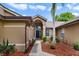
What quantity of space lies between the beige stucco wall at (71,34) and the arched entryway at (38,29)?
2.48ft

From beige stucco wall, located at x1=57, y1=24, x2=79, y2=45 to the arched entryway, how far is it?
76 cm

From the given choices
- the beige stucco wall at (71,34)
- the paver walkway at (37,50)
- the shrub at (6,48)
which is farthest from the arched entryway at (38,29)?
the shrub at (6,48)

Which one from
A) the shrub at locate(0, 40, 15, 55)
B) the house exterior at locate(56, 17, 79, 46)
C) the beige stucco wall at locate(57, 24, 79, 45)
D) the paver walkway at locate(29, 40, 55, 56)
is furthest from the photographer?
the beige stucco wall at locate(57, 24, 79, 45)

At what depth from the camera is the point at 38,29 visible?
30.8 ft

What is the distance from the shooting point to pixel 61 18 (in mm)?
9055

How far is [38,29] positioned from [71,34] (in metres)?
1.57

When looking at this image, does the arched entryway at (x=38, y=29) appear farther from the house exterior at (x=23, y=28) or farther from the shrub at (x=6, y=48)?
the shrub at (x=6, y=48)

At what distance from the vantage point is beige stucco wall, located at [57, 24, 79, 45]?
949 centimetres

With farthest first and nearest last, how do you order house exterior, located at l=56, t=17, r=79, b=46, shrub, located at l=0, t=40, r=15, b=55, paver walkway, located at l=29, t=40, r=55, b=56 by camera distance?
1. house exterior, located at l=56, t=17, r=79, b=46
2. paver walkway, located at l=29, t=40, r=55, b=56
3. shrub, located at l=0, t=40, r=15, b=55

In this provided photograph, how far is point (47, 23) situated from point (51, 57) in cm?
137

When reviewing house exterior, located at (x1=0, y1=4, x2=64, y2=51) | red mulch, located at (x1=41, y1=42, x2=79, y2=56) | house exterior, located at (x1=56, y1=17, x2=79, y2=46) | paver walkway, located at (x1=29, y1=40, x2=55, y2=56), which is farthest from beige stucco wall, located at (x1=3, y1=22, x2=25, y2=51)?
house exterior, located at (x1=56, y1=17, x2=79, y2=46)

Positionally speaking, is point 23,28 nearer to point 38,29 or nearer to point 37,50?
point 38,29

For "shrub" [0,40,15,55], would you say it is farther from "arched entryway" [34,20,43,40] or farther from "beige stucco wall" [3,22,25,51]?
"arched entryway" [34,20,43,40]

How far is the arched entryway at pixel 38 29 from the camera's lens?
9195 millimetres
